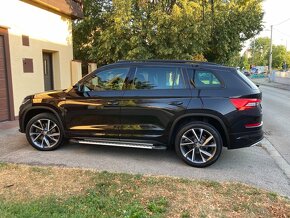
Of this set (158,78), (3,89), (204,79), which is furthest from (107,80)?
(3,89)

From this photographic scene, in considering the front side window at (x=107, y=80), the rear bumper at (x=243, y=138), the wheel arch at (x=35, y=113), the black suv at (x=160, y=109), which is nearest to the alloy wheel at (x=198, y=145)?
the black suv at (x=160, y=109)

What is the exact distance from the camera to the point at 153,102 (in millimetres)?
5570

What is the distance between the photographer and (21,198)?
13.3 ft

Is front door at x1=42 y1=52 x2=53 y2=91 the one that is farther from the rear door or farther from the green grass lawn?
the green grass lawn

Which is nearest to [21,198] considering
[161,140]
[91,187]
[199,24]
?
[91,187]

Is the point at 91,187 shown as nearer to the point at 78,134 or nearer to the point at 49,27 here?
the point at 78,134

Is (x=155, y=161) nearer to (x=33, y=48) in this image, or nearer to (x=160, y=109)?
(x=160, y=109)

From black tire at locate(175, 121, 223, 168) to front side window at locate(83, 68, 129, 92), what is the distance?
4.66ft

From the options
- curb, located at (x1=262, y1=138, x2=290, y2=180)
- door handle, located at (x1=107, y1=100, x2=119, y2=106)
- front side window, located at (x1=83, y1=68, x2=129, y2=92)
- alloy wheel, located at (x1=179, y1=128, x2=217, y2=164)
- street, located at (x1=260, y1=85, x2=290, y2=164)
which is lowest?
street, located at (x1=260, y1=85, x2=290, y2=164)

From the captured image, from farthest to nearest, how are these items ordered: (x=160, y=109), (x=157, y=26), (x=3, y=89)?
(x=157, y=26) → (x=3, y=89) → (x=160, y=109)

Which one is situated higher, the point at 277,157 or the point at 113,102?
the point at 113,102

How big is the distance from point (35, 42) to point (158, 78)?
599cm

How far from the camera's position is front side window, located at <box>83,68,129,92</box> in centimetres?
588

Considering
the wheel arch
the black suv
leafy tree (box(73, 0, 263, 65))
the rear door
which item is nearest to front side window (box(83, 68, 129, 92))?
the black suv
